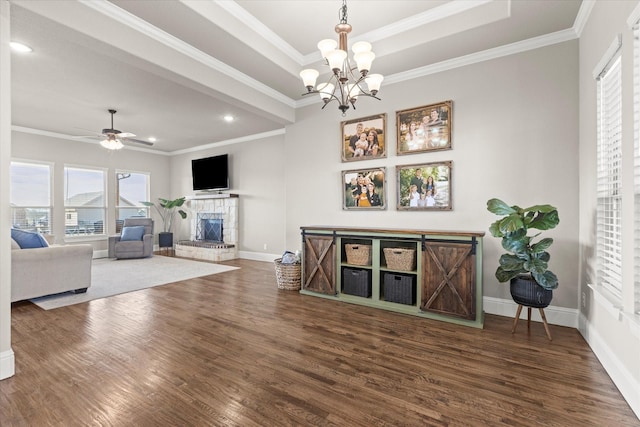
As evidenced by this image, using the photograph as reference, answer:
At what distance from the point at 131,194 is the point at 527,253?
359 inches

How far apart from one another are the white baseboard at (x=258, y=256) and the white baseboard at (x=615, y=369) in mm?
5372

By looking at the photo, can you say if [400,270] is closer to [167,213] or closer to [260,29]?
[260,29]

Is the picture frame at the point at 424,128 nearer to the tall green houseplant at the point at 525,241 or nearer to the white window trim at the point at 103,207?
the tall green houseplant at the point at 525,241

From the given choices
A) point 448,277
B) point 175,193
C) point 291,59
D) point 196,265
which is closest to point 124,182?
point 175,193

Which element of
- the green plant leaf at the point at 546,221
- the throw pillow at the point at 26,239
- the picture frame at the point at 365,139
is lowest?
the throw pillow at the point at 26,239

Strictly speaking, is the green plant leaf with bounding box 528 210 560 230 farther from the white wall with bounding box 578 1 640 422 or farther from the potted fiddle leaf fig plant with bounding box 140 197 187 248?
the potted fiddle leaf fig plant with bounding box 140 197 187 248

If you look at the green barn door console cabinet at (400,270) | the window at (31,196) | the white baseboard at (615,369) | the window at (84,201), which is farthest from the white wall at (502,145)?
the window at (31,196)

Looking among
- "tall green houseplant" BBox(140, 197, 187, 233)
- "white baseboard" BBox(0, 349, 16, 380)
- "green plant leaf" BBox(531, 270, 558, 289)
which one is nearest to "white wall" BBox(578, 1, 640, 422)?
"green plant leaf" BBox(531, 270, 558, 289)

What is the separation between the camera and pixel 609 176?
2.29 m

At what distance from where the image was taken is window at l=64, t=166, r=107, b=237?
712 cm

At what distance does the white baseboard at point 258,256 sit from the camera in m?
6.95

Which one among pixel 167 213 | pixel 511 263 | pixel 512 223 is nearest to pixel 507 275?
pixel 511 263

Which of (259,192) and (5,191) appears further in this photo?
(259,192)

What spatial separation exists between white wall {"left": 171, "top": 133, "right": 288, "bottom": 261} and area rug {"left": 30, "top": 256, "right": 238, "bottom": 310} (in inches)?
43.6
